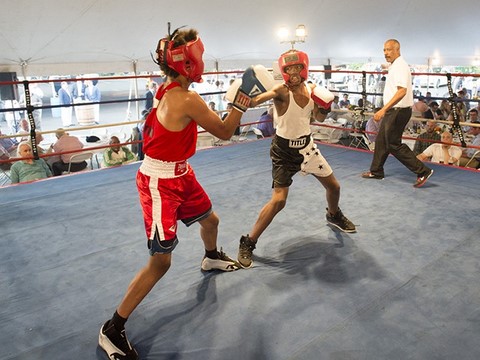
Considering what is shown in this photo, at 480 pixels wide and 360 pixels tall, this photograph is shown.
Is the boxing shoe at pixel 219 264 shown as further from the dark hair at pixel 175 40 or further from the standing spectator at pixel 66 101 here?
the standing spectator at pixel 66 101

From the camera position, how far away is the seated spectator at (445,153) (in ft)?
12.8

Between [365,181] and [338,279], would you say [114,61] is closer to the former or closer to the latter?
[365,181]

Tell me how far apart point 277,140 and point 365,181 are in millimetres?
1376

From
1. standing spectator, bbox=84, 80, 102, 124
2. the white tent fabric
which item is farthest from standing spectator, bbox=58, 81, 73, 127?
the white tent fabric

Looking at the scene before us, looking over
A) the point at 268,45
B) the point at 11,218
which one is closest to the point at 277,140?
the point at 11,218

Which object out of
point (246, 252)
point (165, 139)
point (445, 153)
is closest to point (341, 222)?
point (246, 252)

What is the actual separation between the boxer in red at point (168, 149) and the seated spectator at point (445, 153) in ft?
9.54

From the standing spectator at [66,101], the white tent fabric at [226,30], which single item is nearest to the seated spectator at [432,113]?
the white tent fabric at [226,30]

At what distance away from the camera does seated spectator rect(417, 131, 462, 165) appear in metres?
3.89

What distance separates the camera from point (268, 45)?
867 centimetres

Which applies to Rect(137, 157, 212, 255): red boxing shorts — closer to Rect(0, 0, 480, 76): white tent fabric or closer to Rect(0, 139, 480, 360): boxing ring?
Rect(0, 139, 480, 360): boxing ring

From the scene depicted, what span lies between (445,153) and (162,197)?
318 cm

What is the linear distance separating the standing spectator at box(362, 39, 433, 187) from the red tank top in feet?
5.91

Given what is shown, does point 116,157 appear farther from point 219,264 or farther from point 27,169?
point 219,264
